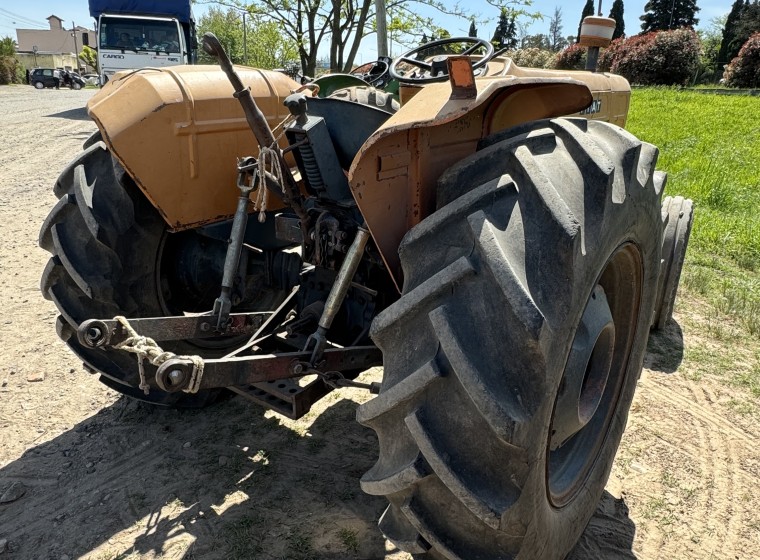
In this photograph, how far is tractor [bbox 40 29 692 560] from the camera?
157cm

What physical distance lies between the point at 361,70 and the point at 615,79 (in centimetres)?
183

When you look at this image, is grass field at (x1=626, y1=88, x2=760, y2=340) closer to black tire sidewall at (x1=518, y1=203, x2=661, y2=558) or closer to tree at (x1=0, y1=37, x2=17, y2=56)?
black tire sidewall at (x1=518, y1=203, x2=661, y2=558)

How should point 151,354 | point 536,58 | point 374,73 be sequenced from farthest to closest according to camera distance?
1. point 536,58
2. point 374,73
3. point 151,354

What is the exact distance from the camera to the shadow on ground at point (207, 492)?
2.40 meters

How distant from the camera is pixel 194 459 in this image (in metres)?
2.91

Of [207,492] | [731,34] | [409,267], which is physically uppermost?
[731,34]

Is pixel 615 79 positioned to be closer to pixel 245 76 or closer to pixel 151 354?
pixel 245 76

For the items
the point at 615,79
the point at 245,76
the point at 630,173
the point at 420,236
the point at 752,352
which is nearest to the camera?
the point at 420,236

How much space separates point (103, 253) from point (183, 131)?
24.3 inches

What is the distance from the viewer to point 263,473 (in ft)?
9.18

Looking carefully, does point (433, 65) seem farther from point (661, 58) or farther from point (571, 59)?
point (661, 58)

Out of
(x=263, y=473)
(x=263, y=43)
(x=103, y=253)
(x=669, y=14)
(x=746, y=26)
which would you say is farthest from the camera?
(x=669, y=14)

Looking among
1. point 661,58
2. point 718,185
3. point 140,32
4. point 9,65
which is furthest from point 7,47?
point 718,185

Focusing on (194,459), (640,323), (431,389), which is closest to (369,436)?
(194,459)
